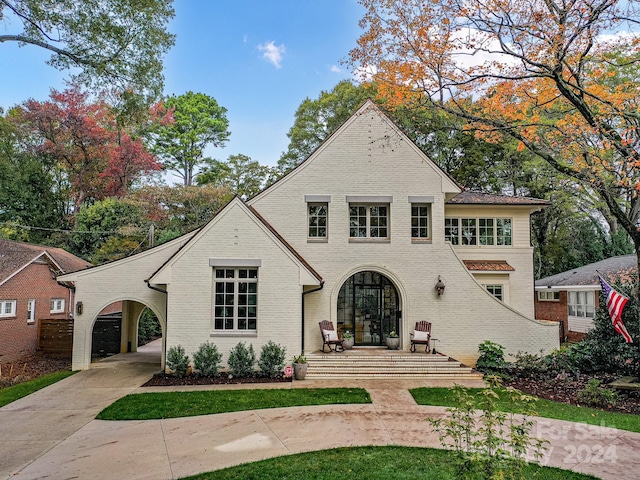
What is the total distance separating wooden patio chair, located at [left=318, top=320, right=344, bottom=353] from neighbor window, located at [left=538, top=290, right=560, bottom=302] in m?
16.8

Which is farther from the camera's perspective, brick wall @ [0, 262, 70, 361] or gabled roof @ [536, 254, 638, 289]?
gabled roof @ [536, 254, 638, 289]

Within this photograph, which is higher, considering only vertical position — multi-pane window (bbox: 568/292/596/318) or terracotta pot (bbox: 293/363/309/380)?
multi-pane window (bbox: 568/292/596/318)

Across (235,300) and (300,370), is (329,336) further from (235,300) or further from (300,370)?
(235,300)

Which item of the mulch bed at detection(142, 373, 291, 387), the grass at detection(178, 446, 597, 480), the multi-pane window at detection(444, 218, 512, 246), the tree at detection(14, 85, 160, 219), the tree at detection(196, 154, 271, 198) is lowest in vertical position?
the mulch bed at detection(142, 373, 291, 387)

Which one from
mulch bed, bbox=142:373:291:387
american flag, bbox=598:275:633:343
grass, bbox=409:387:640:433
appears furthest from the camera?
mulch bed, bbox=142:373:291:387

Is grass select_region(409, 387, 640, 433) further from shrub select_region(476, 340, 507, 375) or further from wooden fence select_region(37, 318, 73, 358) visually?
wooden fence select_region(37, 318, 73, 358)

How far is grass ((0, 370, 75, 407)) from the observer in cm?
958

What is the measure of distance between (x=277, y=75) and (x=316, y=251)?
10850 mm

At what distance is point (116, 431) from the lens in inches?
277

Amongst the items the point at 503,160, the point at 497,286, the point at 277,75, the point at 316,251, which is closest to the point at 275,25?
the point at 277,75

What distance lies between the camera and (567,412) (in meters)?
8.02

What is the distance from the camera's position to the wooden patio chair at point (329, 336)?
12.6 m

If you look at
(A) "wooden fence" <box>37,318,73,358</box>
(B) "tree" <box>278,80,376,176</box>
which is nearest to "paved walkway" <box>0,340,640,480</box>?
(A) "wooden fence" <box>37,318,73,358</box>

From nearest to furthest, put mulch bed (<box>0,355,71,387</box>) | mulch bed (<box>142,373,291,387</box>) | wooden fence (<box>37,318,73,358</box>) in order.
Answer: mulch bed (<box>142,373,291,387</box>)
mulch bed (<box>0,355,71,387</box>)
wooden fence (<box>37,318,73,358</box>)
